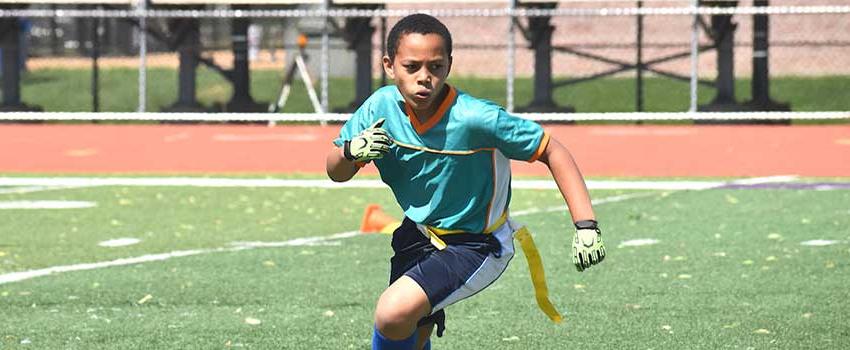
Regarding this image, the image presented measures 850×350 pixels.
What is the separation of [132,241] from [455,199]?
5.91 m

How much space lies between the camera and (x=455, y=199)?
5.58 metres

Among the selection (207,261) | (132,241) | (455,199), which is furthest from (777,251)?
(455,199)

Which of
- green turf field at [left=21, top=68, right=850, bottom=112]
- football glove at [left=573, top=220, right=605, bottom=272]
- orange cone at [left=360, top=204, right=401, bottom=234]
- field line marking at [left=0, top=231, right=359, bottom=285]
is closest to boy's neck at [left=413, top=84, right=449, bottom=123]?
football glove at [left=573, top=220, right=605, bottom=272]

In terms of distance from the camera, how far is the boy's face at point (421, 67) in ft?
17.6

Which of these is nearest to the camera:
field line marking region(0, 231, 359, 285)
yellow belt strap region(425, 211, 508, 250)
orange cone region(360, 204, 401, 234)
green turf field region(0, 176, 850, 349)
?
yellow belt strap region(425, 211, 508, 250)

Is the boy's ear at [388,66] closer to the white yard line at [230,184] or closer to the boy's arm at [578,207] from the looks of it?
the boy's arm at [578,207]

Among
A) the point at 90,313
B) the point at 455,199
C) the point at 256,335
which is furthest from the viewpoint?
the point at 90,313

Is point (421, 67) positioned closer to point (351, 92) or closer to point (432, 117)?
point (432, 117)

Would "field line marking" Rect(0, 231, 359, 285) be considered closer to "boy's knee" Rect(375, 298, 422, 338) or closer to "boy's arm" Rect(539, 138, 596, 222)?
"boy's knee" Rect(375, 298, 422, 338)

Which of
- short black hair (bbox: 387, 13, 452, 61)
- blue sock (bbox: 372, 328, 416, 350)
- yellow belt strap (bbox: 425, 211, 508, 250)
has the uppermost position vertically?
short black hair (bbox: 387, 13, 452, 61)

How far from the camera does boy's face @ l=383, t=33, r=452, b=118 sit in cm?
536

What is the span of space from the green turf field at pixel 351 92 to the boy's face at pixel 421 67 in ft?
70.3

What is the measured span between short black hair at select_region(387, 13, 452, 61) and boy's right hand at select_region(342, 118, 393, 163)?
0.92ft

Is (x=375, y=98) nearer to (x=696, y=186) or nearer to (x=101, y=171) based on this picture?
(x=696, y=186)
